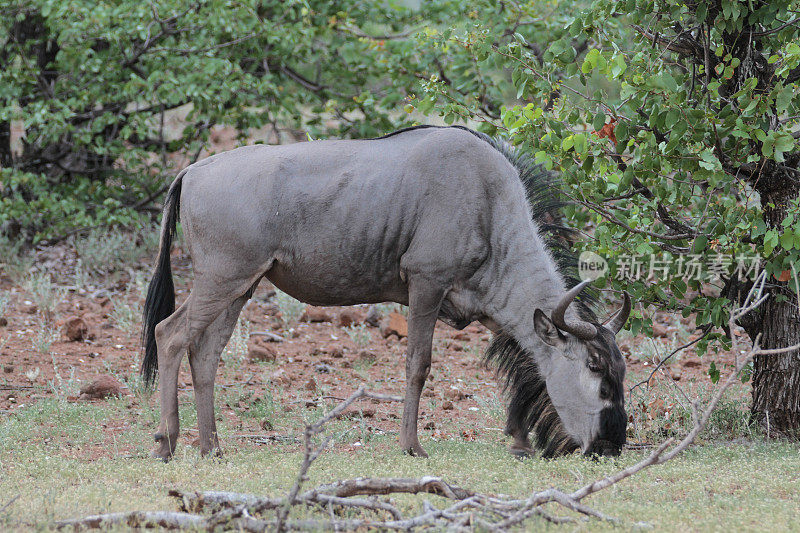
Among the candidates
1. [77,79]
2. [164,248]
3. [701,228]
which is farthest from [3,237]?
[701,228]

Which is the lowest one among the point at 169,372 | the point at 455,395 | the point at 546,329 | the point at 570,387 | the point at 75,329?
the point at 75,329

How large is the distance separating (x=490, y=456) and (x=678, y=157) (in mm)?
1910

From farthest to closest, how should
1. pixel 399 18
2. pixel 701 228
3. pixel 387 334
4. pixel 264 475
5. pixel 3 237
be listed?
1. pixel 3 237
2. pixel 399 18
3. pixel 387 334
4. pixel 701 228
5. pixel 264 475

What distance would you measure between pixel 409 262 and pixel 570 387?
1137 millimetres

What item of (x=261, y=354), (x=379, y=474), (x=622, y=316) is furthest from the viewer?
(x=261, y=354)

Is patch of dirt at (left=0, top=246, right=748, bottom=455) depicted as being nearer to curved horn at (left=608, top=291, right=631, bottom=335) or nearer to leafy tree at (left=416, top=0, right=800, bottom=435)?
leafy tree at (left=416, top=0, right=800, bottom=435)

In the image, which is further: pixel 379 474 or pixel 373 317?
pixel 373 317

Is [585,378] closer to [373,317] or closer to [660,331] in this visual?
[660,331]

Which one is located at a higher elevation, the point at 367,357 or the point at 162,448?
the point at 162,448

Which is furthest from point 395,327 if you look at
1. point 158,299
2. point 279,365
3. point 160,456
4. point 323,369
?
point 160,456

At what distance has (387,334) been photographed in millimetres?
8414

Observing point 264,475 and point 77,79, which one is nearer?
point 264,475

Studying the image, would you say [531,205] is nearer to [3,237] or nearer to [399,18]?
[399,18]

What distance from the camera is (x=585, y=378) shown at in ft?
16.4
